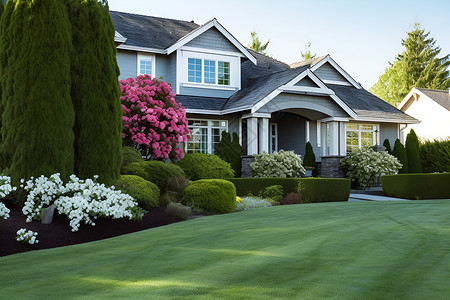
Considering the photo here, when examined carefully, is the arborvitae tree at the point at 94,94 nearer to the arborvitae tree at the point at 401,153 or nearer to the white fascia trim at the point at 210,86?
the white fascia trim at the point at 210,86

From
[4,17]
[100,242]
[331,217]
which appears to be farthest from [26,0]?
[331,217]

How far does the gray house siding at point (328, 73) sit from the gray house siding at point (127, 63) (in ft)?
33.1

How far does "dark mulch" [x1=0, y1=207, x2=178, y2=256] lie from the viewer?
6836 mm

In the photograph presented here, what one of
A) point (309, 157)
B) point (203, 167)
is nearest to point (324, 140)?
point (309, 157)

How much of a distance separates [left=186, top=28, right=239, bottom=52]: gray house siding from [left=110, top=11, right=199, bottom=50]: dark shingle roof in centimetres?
107

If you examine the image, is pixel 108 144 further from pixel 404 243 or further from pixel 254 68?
pixel 254 68

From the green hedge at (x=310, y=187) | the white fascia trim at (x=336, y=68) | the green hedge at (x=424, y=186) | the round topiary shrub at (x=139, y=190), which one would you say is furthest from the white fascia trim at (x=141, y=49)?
the green hedge at (x=424, y=186)

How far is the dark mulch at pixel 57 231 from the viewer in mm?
6836

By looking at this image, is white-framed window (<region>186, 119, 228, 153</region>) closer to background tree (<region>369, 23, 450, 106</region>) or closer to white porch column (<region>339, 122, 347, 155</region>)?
white porch column (<region>339, 122, 347, 155</region>)

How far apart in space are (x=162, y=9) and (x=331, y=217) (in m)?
25.9

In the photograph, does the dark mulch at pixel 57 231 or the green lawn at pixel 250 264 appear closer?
the green lawn at pixel 250 264

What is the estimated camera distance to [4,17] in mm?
8938

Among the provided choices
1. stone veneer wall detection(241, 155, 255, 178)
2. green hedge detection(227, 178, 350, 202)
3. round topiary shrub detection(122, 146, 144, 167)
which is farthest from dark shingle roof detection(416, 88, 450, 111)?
round topiary shrub detection(122, 146, 144, 167)

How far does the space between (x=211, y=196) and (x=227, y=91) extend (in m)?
11.6
